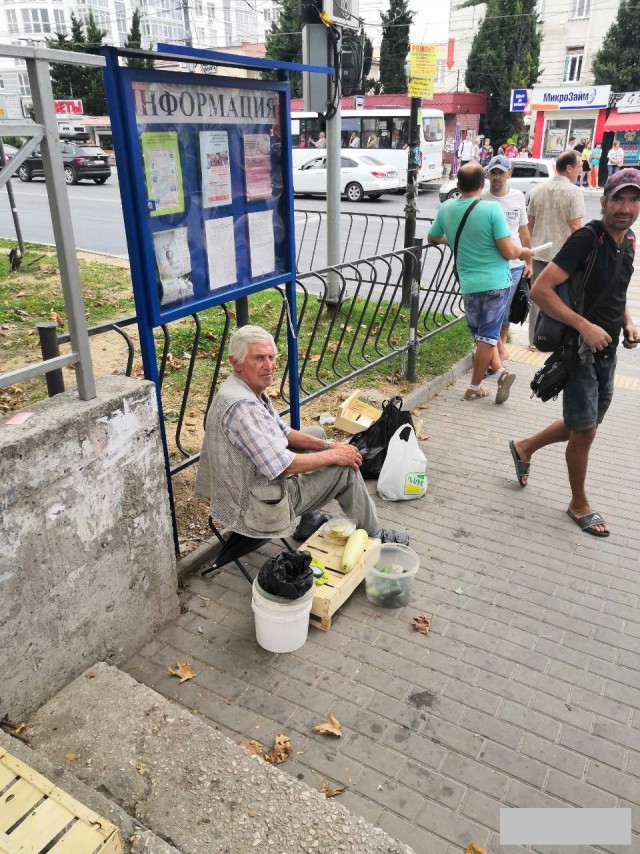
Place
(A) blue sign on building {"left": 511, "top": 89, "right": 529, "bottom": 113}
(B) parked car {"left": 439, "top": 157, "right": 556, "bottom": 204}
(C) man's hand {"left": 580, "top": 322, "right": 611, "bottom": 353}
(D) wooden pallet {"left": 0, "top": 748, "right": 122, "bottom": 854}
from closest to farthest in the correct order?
1. (D) wooden pallet {"left": 0, "top": 748, "right": 122, "bottom": 854}
2. (C) man's hand {"left": 580, "top": 322, "right": 611, "bottom": 353}
3. (B) parked car {"left": 439, "top": 157, "right": 556, "bottom": 204}
4. (A) blue sign on building {"left": 511, "top": 89, "right": 529, "bottom": 113}

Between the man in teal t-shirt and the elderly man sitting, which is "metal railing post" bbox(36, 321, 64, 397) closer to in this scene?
the elderly man sitting

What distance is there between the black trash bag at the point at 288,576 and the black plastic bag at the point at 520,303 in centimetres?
409

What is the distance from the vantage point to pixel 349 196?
23266 mm

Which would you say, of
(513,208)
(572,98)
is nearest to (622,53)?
(572,98)

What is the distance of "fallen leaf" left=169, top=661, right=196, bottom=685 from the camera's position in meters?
2.82

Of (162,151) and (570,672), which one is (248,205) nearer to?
(162,151)

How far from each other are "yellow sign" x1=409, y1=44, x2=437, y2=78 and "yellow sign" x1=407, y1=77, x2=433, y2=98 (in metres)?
0.05

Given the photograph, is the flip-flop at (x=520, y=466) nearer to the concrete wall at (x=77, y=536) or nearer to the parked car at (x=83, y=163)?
the concrete wall at (x=77, y=536)

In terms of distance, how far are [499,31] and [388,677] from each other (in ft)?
151

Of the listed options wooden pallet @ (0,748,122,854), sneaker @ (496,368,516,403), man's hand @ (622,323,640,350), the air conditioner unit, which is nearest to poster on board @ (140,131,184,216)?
wooden pallet @ (0,748,122,854)

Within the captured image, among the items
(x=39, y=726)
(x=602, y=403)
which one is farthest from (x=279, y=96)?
(x=39, y=726)

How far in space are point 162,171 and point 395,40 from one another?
4908 cm

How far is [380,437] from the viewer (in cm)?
448

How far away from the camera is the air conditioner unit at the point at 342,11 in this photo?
620 centimetres
